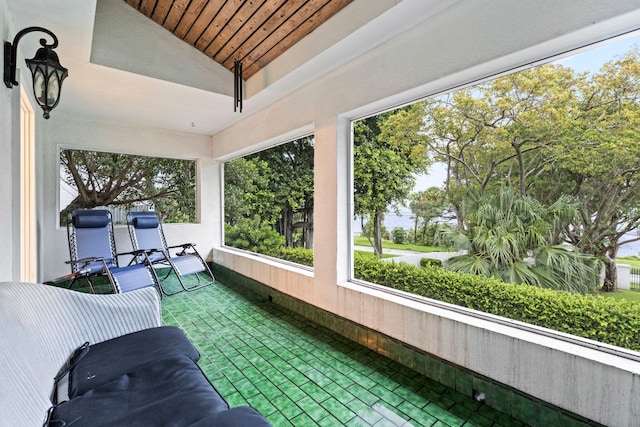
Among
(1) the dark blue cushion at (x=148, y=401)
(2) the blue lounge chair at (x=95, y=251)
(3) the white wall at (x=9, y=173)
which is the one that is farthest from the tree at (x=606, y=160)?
(2) the blue lounge chair at (x=95, y=251)

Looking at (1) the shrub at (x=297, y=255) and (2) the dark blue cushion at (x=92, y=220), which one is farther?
(2) the dark blue cushion at (x=92, y=220)

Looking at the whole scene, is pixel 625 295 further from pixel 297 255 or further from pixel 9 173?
pixel 9 173

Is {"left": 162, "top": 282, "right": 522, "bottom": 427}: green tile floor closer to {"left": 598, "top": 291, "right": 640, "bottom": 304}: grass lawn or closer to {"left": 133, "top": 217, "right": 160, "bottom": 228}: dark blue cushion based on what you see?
{"left": 598, "top": 291, "right": 640, "bottom": 304}: grass lawn

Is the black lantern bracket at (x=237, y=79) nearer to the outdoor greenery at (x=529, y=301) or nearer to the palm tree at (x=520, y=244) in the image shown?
the outdoor greenery at (x=529, y=301)

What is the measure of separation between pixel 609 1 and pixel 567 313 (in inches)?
70.8

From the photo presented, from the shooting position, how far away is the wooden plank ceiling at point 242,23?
9.48 ft

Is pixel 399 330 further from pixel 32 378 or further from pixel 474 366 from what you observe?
pixel 32 378

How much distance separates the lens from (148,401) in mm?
1404

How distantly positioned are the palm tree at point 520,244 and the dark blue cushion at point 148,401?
80.1 inches

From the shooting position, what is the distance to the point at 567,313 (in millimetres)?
1948

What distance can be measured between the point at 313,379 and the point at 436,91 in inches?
101

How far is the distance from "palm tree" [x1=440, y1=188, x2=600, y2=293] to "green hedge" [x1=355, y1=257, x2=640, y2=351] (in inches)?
2.9

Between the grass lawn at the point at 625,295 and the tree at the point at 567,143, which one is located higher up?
the tree at the point at 567,143

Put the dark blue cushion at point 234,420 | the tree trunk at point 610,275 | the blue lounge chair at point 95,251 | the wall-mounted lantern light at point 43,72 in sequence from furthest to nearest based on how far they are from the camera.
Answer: the blue lounge chair at point 95,251
the wall-mounted lantern light at point 43,72
the tree trunk at point 610,275
the dark blue cushion at point 234,420
